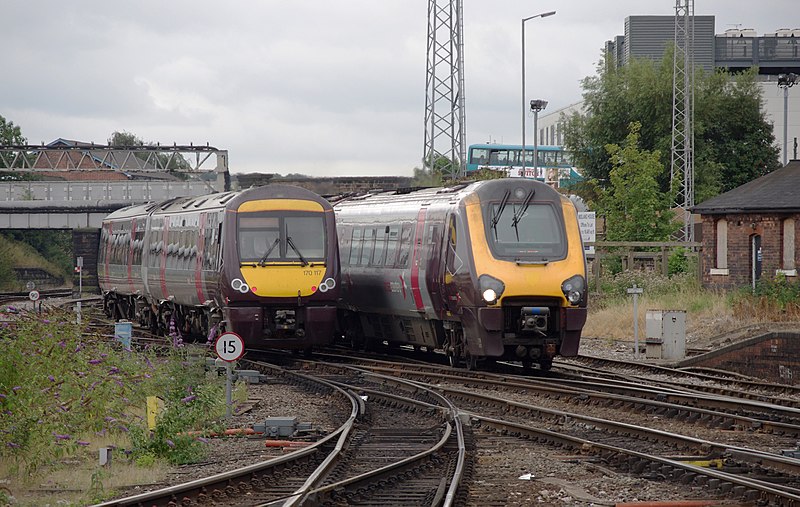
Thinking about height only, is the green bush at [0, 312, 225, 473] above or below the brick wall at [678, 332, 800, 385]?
above

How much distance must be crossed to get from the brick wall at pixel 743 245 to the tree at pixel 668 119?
3107 centimetres

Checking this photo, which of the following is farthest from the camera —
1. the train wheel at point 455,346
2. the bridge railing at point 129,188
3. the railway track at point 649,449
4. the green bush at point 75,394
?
the bridge railing at point 129,188

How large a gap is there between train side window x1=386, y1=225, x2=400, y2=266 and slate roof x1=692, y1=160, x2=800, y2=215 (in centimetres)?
1316

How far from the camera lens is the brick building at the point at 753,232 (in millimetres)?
34031

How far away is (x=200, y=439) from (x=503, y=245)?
8.33 metres

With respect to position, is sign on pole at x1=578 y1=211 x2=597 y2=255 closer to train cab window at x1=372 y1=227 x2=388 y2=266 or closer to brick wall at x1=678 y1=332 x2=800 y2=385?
brick wall at x1=678 y1=332 x2=800 y2=385

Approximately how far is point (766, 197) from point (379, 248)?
14.3 meters

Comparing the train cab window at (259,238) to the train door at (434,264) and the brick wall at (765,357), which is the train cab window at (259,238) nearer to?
the train door at (434,264)

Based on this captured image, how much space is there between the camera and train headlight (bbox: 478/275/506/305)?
803 inches

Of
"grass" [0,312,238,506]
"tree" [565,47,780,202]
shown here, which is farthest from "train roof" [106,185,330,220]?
"tree" [565,47,780,202]

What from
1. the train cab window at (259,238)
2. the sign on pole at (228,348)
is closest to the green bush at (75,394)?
the sign on pole at (228,348)

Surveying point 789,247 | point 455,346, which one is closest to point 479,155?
point 789,247

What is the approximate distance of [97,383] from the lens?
1540cm

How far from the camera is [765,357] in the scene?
85.6 feet
